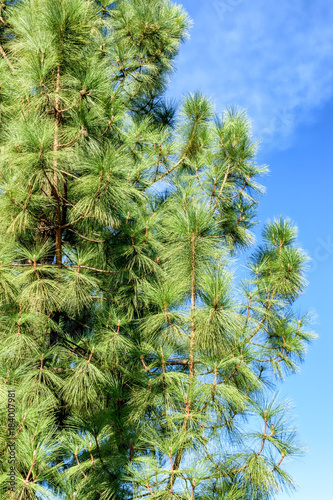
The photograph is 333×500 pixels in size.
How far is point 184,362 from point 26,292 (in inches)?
45.5

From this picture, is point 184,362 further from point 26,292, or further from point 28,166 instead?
point 28,166

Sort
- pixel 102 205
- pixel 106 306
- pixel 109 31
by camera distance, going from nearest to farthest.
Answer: pixel 102 205 → pixel 106 306 → pixel 109 31

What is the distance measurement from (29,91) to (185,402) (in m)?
2.21

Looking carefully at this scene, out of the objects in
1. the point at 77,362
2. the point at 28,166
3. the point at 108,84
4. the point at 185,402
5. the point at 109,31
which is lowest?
the point at 185,402

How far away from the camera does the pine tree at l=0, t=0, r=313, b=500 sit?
7.03 ft

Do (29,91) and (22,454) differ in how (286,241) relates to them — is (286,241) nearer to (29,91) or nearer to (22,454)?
(29,91)

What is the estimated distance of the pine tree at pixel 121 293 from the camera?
84.4 inches

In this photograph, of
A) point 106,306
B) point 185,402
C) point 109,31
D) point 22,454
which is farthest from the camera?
point 109,31

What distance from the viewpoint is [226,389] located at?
2.16 metres

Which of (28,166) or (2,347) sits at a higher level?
(28,166)

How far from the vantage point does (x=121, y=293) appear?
342cm

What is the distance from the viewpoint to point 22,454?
1.94m

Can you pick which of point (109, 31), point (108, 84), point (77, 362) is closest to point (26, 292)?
point (77, 362)

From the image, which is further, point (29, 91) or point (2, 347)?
point (29, 91)
